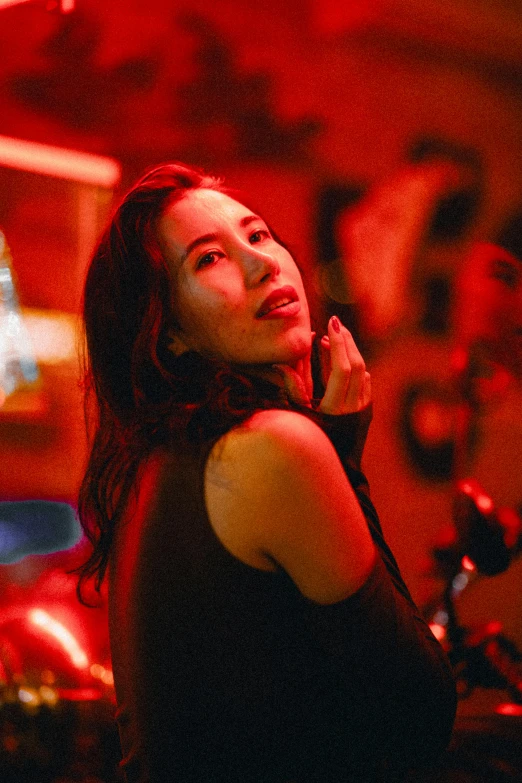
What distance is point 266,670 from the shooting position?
86 cm

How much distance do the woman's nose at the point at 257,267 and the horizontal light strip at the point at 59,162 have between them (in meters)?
2.30

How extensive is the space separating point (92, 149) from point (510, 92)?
8.00 feet

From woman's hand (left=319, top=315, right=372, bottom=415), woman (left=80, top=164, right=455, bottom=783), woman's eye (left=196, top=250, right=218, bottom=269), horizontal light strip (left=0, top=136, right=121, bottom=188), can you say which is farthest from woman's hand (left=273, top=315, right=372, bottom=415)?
horizontal light strip (left=0, top=136, right=121, bottom=188)

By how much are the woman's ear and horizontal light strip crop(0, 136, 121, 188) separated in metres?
2.30

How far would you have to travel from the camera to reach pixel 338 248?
364cm

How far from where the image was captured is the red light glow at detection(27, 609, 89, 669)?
2701 mm

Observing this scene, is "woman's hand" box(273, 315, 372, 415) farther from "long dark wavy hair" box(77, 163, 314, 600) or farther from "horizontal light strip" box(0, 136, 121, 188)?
"horizontal light strip" box(0, 136, 121, 188)

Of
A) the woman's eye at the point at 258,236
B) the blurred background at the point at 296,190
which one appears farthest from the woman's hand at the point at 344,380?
the blurred background at the point at 296,190

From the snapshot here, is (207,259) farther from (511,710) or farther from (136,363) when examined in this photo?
(511,710)

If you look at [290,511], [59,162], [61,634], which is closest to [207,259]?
[290,511]

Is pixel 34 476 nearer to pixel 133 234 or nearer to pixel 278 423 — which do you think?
pixel 133 234

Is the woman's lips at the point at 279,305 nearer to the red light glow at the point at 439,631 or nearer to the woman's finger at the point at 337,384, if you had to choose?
the woman's finger at the point at 337,384

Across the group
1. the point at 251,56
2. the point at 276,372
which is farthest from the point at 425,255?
the point at 276,372

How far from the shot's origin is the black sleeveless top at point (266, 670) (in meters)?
0.85
